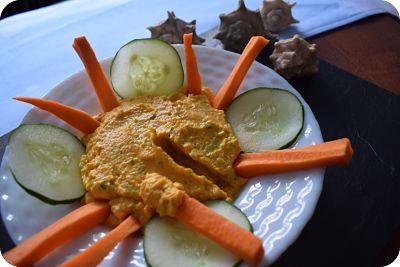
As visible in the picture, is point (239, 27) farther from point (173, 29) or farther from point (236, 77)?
point (236, 77)

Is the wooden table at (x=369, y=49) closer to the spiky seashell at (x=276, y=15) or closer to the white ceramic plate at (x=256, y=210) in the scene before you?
the spiky seashell at (x=276, y=15)

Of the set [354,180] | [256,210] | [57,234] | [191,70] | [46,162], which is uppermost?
[191,70]

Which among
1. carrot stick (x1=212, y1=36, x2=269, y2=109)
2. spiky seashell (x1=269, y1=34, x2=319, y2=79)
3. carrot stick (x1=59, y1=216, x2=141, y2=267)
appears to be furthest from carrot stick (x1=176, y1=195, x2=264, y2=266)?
spiky seashell (x1=269, y1=34, x2=319, y2=79)

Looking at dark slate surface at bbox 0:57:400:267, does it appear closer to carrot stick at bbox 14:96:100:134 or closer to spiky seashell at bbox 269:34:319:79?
spiky seashell at bbox 269:34:319:79

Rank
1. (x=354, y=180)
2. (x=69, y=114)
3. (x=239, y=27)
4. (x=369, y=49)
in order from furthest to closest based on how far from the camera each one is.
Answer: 1. (x=369, y=49)
2. (x=239, y=27)
3. (x=354, y=180)
4. (x=69, y=114)

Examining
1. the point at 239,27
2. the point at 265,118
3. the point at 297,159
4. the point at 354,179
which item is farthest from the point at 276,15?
the point at 297,159

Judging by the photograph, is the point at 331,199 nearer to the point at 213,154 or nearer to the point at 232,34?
the point at 213,154
